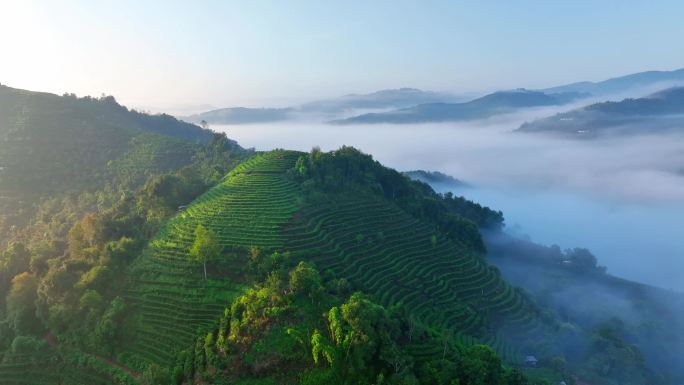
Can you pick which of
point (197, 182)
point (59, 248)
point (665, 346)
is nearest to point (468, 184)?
point (665, 346)

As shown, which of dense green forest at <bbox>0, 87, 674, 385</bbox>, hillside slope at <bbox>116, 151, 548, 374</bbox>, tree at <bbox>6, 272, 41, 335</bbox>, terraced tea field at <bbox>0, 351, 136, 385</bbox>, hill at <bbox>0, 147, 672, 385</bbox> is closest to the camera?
hill at <bbox>0, 147, 672, 385</bbox>

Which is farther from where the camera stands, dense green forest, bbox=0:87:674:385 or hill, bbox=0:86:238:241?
hill, bbox=0:86:238:241

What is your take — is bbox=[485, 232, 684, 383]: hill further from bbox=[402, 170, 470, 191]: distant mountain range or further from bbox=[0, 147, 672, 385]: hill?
bbox=[402, 170, 470, 191]: distant mountain range

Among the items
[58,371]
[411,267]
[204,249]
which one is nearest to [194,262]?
[204,249]

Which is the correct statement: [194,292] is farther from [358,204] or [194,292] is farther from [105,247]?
[358,204]

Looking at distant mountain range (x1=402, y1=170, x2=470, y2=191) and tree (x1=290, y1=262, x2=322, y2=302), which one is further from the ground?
tree (x1=290, y1=262, x2=322, y2=302)

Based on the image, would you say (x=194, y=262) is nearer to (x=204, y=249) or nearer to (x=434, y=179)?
(x=204, y=249)

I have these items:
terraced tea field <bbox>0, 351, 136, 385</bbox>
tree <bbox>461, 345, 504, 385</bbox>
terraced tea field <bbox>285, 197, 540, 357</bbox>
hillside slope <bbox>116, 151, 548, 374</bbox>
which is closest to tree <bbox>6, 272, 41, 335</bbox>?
terraced tea field <bbox>0, 351, 136, 385</bbox>
